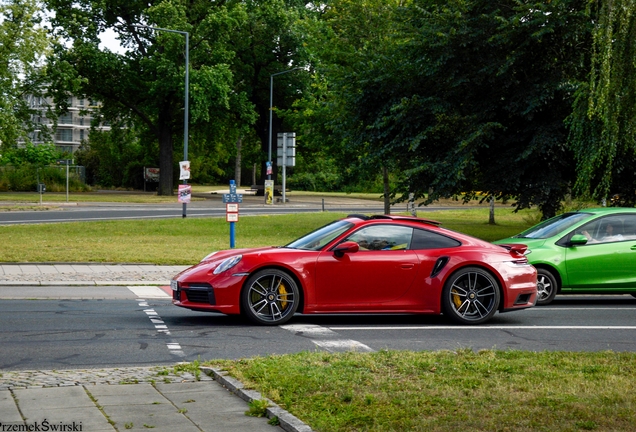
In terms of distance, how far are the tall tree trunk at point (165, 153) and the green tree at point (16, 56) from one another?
885cm

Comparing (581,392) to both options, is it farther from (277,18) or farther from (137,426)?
(277,18)

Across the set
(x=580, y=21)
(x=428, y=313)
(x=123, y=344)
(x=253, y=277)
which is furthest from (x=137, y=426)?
(x=580, y=21)

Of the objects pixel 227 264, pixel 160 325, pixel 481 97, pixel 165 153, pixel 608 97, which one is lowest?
pixel 160 325

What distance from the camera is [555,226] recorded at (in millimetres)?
14945

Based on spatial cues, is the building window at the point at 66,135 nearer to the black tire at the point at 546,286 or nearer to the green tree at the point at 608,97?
the green tree at the point at 608,97

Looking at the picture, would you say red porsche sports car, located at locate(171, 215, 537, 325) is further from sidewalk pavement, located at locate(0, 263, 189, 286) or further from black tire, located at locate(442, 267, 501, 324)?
sidewalk pavement, located at locate(0, 263, 189, 286)

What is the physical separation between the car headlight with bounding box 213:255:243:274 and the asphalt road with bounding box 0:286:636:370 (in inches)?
27.7

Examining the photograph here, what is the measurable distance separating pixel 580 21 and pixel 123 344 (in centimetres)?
1882

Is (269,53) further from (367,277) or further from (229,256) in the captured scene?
(367,277)

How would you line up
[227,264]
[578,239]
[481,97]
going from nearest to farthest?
1. [227,264]
2. [578,239]
3. [481,97]

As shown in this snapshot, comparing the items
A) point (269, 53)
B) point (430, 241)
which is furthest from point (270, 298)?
point (269, 53)

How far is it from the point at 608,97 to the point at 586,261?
186 inches

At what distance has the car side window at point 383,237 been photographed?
11781 mm

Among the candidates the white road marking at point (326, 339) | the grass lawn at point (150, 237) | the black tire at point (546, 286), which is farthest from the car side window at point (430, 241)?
the grass lawn at point (150, 237)
